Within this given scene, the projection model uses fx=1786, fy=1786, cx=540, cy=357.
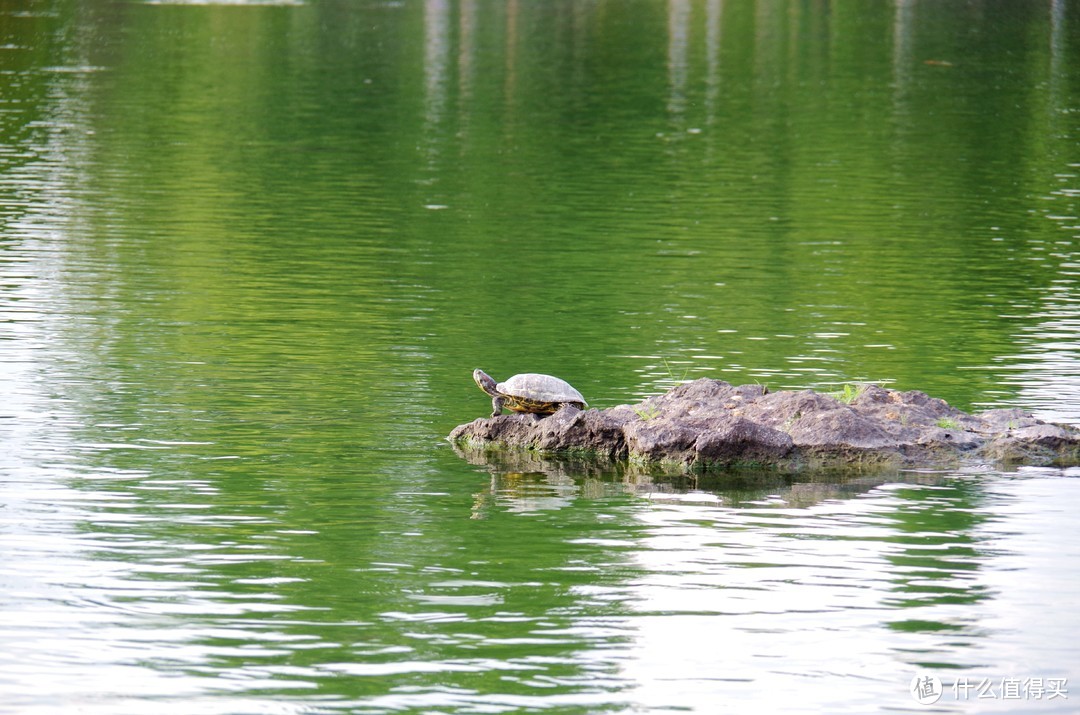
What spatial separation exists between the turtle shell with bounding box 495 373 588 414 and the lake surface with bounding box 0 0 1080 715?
26.5 inches

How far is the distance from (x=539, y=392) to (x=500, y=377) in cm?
288

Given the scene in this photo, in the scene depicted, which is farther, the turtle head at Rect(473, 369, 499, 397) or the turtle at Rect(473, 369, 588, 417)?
A: the turtle head at Rect(473, 369, 499, 397)

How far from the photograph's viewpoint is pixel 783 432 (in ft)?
46.3

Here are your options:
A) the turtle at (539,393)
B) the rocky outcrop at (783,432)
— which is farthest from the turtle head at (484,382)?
the rocky outcrop at (783,432)

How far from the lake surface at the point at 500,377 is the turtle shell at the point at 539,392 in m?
0.67

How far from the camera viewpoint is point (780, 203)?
105 ft

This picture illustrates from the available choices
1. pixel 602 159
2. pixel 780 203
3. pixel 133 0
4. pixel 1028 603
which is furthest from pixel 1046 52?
pixel 1028 603

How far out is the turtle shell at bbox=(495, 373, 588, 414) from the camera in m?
14.9

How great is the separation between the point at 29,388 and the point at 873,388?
796 cm

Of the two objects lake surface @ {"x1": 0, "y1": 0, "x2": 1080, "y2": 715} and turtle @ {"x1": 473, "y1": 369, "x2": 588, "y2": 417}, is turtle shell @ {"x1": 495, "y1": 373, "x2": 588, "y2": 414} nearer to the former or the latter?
turtle @ {"x1": 473, "y1": 369, "x2": 588, "y2": 417}

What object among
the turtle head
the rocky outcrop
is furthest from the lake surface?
the turtle head

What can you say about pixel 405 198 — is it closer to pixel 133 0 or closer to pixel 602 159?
pixel 602 159

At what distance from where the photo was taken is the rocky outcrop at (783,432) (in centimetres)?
1402

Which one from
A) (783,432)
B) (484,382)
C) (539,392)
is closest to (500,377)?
(484,382)
